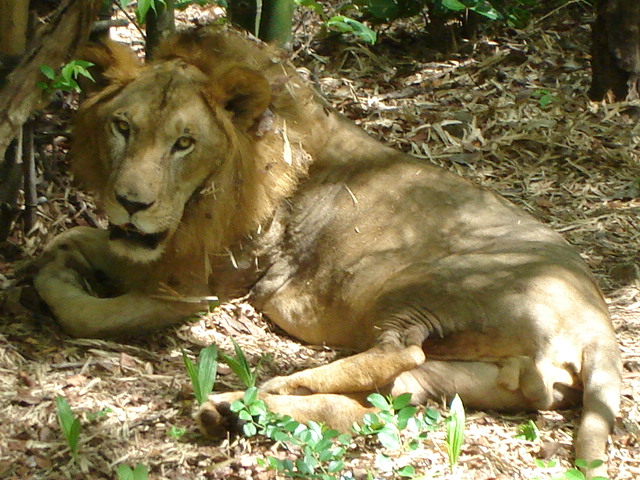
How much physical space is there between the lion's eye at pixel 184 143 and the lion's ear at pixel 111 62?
0.45 meters

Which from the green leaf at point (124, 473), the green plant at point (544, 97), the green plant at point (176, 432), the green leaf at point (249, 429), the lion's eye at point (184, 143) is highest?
the lion's eye at point (184, 143)

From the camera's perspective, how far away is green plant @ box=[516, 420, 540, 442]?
12.3 feet

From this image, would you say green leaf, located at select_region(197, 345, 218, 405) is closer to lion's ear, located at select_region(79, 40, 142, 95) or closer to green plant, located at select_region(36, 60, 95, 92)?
green plant, located at select_region(36, 60, 95, 92)

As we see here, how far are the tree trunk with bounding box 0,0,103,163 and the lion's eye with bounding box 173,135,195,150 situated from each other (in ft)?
2.11

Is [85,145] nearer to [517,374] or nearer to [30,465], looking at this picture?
[30,465]

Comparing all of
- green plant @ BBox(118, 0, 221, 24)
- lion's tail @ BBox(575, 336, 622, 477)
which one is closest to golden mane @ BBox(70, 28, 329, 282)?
green plant @ BBox(118, 0, 221, 24)

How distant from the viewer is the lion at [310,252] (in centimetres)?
393

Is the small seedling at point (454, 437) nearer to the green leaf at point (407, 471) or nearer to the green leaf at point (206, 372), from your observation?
the green leaf at point (407, 471)

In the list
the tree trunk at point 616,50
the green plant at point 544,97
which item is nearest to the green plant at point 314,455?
the green plant at point 544,97

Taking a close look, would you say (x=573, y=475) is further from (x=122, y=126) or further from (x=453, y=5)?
(x=453, y=5)

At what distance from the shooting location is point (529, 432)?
374cm

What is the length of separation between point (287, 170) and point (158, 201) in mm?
878

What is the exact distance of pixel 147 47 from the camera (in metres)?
5.34

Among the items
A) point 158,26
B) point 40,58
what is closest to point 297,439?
point 40,58
